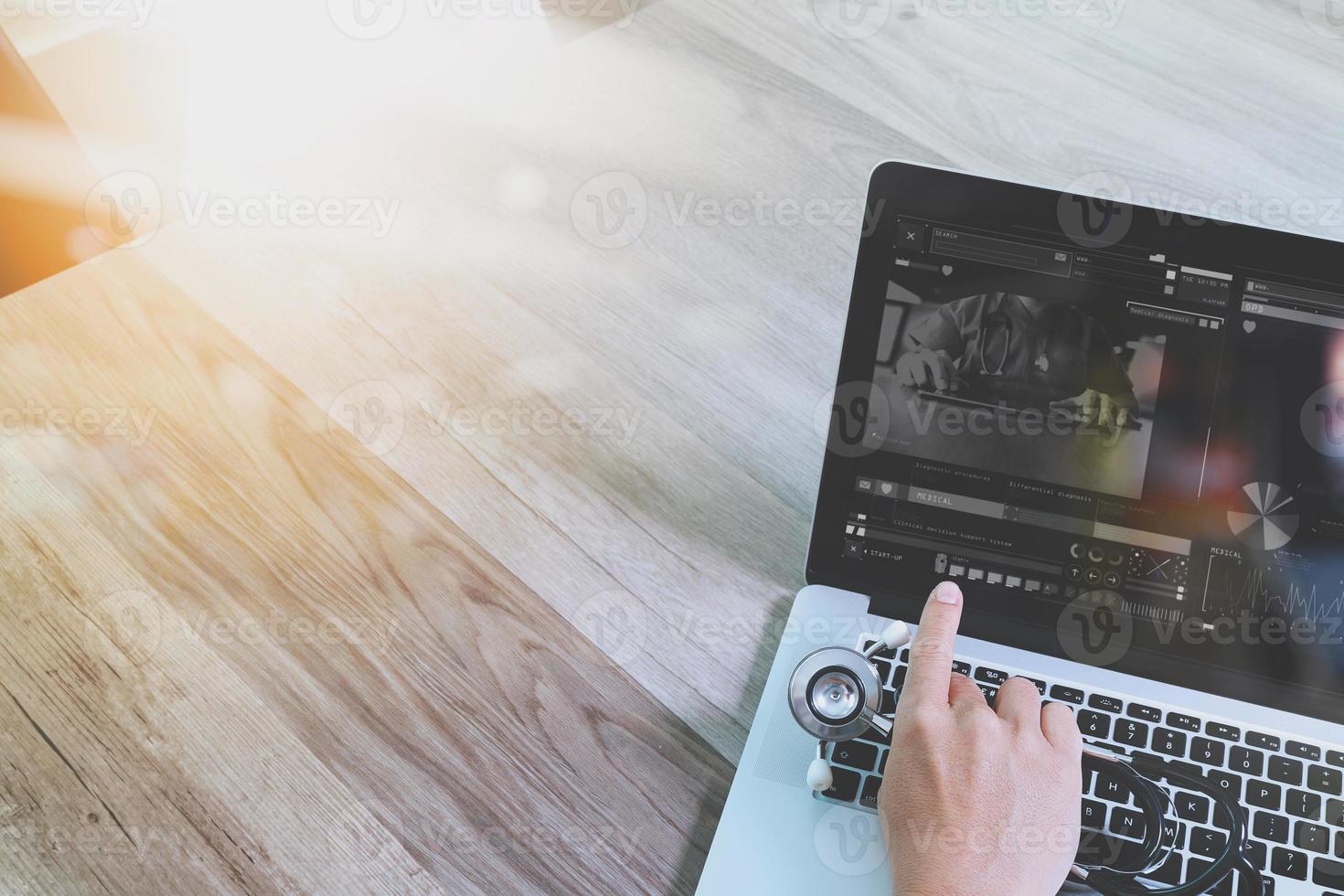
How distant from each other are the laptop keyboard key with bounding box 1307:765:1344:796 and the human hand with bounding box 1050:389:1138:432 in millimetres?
275

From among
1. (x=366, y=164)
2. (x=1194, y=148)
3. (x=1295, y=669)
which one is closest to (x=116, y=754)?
(x=366, y=164)

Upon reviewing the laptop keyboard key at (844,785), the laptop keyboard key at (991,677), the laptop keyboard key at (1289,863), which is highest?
the laptop keyboard key at (1289,863)

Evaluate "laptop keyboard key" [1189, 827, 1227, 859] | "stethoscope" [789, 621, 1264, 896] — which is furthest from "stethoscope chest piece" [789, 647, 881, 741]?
"laptop keyboard key" [1189, 827, 1227, 859]

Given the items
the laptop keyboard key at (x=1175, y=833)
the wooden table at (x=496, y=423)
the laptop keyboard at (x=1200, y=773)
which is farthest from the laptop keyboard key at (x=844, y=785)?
the laptop keyboard key at (x=1175, y=833)

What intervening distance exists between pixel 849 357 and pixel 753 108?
0.34 m

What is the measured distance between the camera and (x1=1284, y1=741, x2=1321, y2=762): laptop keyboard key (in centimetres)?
65

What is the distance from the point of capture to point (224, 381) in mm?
846

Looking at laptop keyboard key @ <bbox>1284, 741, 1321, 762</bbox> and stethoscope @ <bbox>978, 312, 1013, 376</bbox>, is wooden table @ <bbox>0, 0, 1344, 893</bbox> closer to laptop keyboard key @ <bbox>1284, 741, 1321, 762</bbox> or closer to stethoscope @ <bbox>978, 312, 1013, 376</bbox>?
→ stethoscope @ <bbox>978, 312, 1013, 376</bbox>

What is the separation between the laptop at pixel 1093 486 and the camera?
0.65m

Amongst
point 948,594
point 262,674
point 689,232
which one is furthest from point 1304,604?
point 262,674

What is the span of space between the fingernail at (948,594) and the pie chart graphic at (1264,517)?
0.21 m

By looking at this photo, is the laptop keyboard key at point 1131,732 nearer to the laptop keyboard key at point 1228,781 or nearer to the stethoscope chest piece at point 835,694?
the laptop keyboard key at point 1228,781

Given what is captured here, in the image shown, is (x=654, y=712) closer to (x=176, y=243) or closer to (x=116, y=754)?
(x=116, y=754)

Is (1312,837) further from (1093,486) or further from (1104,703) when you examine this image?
(1093,486)
